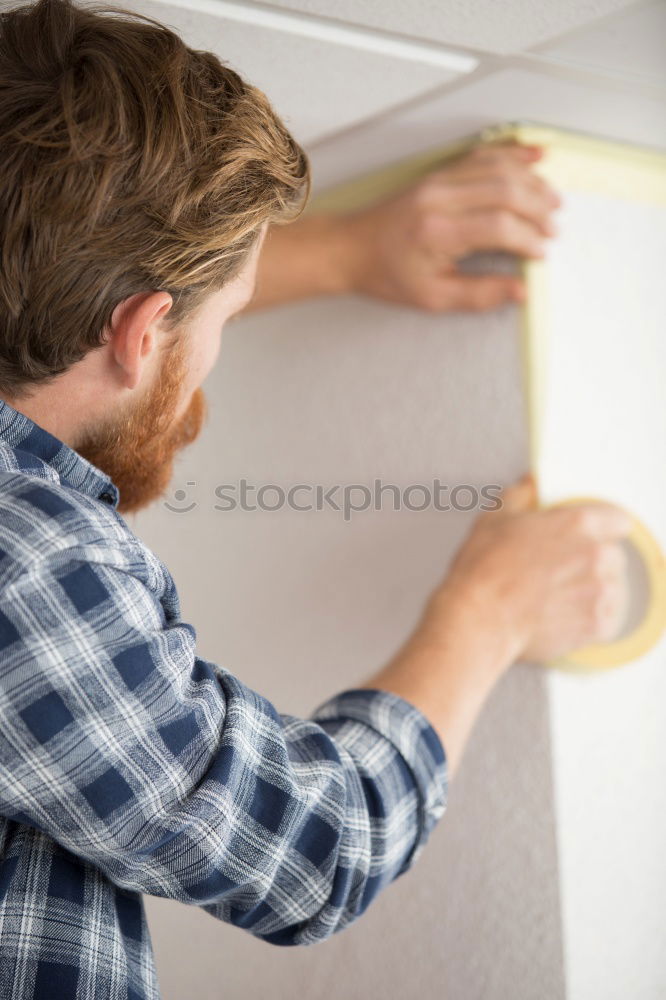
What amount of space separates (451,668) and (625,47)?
0.51 meters

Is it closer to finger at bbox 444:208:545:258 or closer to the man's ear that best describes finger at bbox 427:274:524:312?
finger at bbox 444:208:545:258

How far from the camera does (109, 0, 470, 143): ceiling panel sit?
2.35 feet

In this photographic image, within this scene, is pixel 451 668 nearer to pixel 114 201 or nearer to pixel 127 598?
pixel 127 598

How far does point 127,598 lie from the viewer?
0.59 metres

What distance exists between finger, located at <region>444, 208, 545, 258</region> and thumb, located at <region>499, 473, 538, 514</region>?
0.22m

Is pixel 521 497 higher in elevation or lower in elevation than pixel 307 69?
lower

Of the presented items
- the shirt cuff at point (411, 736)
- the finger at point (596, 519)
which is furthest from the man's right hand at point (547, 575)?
the shirt cuff at point (411, 736)

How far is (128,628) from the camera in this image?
579mm

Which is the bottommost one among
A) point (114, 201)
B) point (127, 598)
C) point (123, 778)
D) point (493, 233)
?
point (123, 778)

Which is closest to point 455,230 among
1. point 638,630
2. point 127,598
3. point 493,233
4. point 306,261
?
point 493,233

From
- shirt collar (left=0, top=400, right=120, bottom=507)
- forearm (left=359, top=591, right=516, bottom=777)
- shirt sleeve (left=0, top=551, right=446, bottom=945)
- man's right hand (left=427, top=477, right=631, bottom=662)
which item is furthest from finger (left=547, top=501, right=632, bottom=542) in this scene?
shirt collar (left=0, top=400, right=120, bottom=507)

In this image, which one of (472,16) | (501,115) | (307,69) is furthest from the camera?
(501,115)

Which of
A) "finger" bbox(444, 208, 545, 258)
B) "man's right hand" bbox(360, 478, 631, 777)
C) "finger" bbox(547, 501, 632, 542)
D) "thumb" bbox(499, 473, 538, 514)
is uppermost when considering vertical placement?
"finger" bbox(444, 208, 545, 258)

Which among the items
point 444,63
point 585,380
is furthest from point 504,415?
point 444,63
